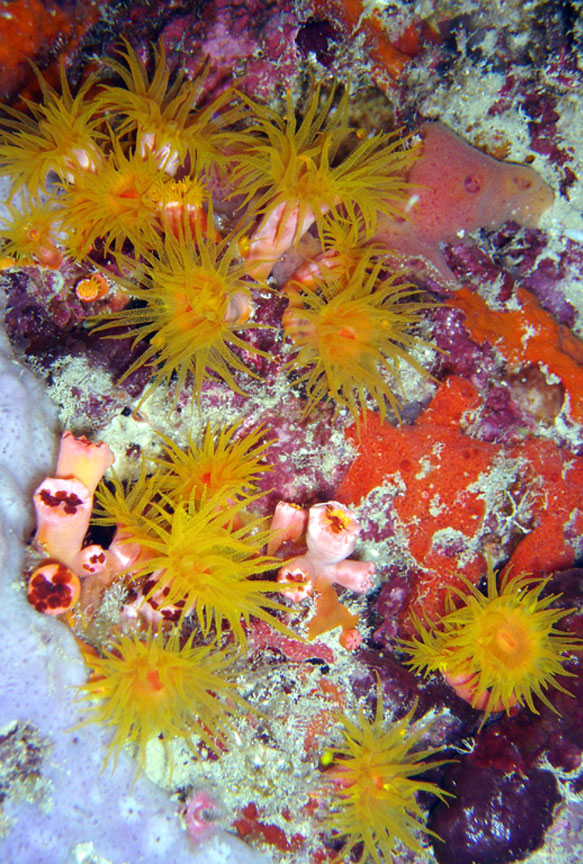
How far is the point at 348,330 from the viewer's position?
3088 mm

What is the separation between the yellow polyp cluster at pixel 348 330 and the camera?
307 centimetres

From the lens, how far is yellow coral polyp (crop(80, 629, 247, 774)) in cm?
298

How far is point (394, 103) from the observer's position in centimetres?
360

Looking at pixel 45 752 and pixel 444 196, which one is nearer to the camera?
pixel 45 752

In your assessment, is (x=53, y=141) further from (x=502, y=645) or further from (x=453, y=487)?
(x=502, y=645)

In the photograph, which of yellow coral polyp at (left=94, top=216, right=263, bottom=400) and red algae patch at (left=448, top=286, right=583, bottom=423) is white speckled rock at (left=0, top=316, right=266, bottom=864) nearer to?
yellow coral polyp at (left=94, top=216, right=263, bottom=400)

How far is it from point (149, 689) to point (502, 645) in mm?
2175

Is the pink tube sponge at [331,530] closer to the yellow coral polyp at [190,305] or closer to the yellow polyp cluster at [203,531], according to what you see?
the yellow polyp cluster at [203,531]

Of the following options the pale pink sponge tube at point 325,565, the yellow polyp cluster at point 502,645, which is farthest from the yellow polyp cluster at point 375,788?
the pale pink sponge tube at point 325,565

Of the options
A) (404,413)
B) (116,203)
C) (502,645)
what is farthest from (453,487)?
(116,203)

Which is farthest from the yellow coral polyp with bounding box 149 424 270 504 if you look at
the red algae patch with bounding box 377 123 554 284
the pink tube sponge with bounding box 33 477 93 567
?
the red algae patch with bounding box 377 123 554 284

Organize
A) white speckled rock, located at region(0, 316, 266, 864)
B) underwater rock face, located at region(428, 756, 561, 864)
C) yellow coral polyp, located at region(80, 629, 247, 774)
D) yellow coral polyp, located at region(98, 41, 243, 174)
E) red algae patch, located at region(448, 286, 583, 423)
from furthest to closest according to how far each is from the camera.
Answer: red algae patch, located at region(448, 286, 583, 423), underwater rock face, located at region(428, 756, 561, 864), yellow coral polyp, located at region(98, 41, 243, 174), yellow coral polyp, located at region(80, 629, 247, 774), white speckled rock, located at region(0, 316, 266, 864)

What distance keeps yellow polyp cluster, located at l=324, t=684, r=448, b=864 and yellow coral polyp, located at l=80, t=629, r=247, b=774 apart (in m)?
0.89

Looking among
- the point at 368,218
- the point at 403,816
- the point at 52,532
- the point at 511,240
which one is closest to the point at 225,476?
the point at 52,532
